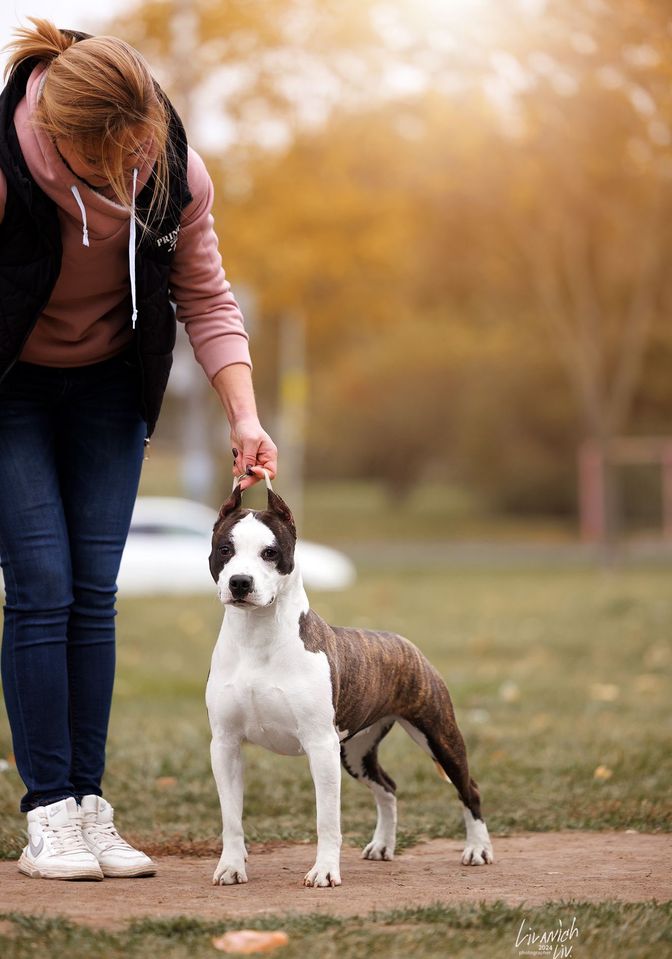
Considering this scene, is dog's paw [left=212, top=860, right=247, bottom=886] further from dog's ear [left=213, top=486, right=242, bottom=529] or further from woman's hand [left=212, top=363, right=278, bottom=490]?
woman's hand [left=212, top=363, right=278, bottom=490]

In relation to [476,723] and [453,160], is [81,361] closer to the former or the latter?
[476,723]

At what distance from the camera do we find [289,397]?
941 inches

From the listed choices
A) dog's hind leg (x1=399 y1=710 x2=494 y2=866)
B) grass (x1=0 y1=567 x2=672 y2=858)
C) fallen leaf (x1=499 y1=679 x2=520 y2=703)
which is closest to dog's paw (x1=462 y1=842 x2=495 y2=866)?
dog's hind leg (x1=399 y1=710 x2=494 y2=866)

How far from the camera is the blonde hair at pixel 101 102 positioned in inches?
145


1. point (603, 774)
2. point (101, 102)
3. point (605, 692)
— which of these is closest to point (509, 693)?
point (605, 692)

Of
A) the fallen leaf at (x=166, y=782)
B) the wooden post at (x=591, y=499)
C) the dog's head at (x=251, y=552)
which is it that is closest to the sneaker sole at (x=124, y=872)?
the dog's head at (x=251, y=552)

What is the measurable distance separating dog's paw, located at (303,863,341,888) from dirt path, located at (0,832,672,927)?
0.12 ft

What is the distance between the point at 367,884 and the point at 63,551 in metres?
1.29

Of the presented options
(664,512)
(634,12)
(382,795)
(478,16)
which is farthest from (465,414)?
(382,795)

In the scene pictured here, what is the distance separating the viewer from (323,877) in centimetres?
386

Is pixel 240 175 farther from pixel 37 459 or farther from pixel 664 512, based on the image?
pixel 37 459

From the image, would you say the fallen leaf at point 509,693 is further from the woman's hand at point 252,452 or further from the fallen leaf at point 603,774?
the woman's hand at point 252,452

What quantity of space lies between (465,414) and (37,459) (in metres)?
27.9

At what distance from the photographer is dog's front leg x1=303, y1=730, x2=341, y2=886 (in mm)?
3869
